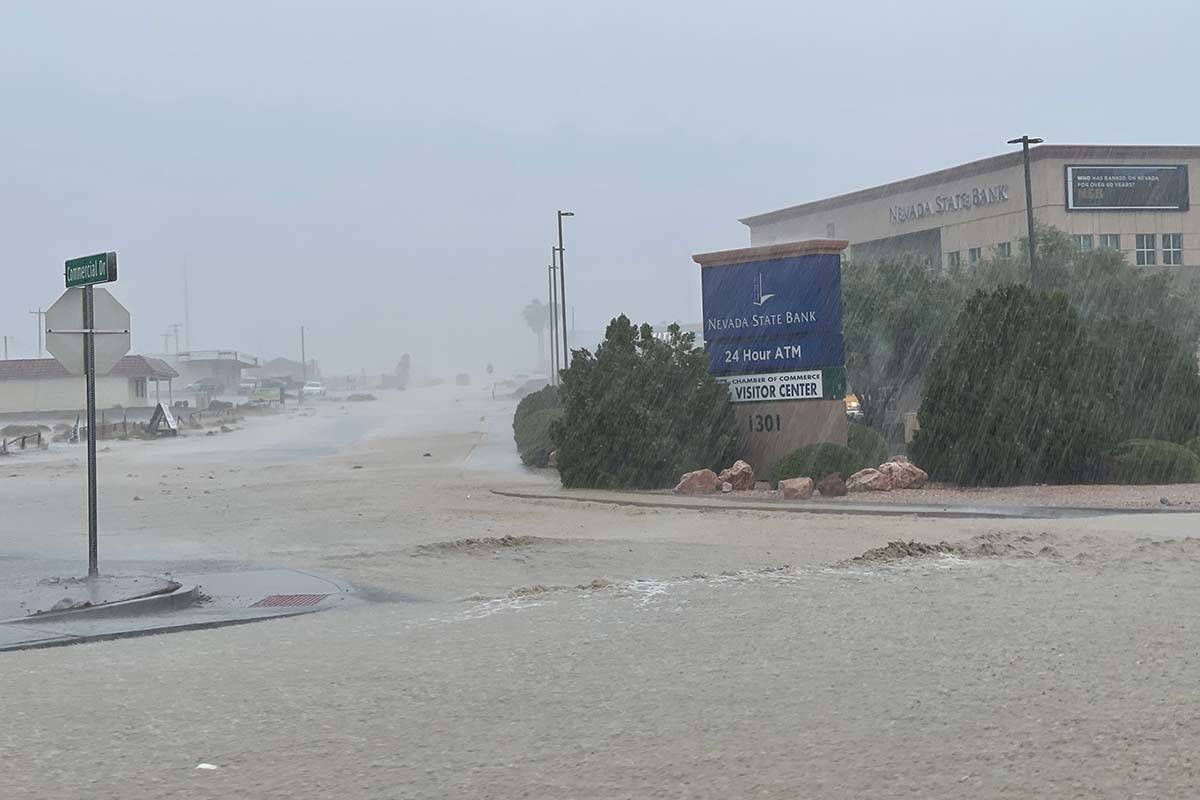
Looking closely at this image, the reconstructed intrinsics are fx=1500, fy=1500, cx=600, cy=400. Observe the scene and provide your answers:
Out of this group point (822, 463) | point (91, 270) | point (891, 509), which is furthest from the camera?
Result: point (822, 463)

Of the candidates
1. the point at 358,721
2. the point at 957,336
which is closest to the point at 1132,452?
the point at 957,336

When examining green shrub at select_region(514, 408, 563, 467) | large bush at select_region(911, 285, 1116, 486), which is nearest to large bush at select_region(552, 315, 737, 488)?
large bush at select_region(911, 285, 1116, 486)

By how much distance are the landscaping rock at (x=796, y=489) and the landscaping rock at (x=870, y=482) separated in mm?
765

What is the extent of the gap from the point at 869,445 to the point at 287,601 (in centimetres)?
1486

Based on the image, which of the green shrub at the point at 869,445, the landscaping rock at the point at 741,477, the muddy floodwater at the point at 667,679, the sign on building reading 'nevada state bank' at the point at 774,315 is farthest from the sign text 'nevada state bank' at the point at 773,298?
the muddy floodwater at the point at 667,679

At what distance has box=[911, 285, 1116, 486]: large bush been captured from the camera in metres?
23.1

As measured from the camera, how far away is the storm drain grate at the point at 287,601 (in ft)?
41.1

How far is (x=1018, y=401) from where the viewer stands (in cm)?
2309

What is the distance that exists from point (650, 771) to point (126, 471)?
3222 cm

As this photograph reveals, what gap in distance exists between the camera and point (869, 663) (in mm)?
9000

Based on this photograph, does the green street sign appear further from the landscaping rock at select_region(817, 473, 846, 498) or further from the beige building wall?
the beige building wall

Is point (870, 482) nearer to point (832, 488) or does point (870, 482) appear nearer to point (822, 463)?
point (832, 488)

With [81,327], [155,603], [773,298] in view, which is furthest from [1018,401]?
[155,603]

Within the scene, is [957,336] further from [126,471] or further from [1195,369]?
Answer: [126,471]
